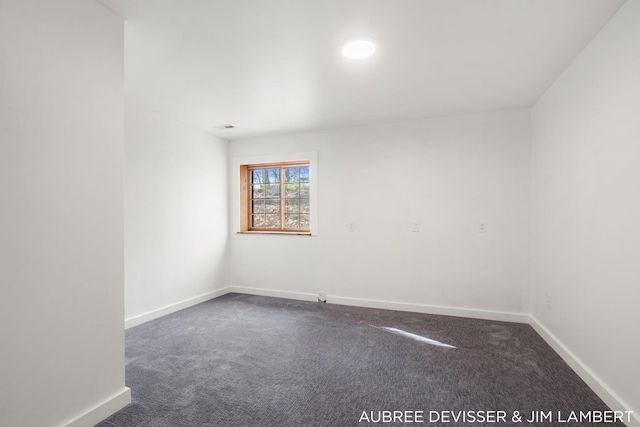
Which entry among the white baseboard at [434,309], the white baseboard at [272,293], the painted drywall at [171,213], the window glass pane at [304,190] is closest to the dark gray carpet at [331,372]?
the white baseboard at [434,309]

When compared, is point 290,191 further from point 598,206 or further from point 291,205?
point 598,206

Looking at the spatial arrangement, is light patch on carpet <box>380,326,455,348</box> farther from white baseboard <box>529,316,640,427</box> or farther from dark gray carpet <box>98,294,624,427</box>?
white baseboard <box>529,316,640,427</box>

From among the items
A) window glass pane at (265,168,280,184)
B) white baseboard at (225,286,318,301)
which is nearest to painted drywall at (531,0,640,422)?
white baseboard at (225,286,318,301)

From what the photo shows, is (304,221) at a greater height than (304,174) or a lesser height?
lesser

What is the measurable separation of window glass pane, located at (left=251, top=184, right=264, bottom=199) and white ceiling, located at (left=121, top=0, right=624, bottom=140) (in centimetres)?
151

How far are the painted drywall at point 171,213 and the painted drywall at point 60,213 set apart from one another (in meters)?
1.61

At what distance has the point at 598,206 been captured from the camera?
2047 millimetres

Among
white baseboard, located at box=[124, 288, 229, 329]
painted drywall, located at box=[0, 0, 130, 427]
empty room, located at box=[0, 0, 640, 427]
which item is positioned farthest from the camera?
white baseboard, located at box=[124, 288, 229, 329]

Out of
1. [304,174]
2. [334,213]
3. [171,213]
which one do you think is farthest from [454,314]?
[171,213]

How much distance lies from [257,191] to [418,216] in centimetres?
246

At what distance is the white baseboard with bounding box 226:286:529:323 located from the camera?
11.4 feet

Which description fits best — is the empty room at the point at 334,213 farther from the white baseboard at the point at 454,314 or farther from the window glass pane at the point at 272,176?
the window glass pane at the point at 272,176

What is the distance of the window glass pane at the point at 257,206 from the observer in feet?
15.9

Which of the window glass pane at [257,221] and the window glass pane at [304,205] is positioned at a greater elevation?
the window glass pane at [304,205]
